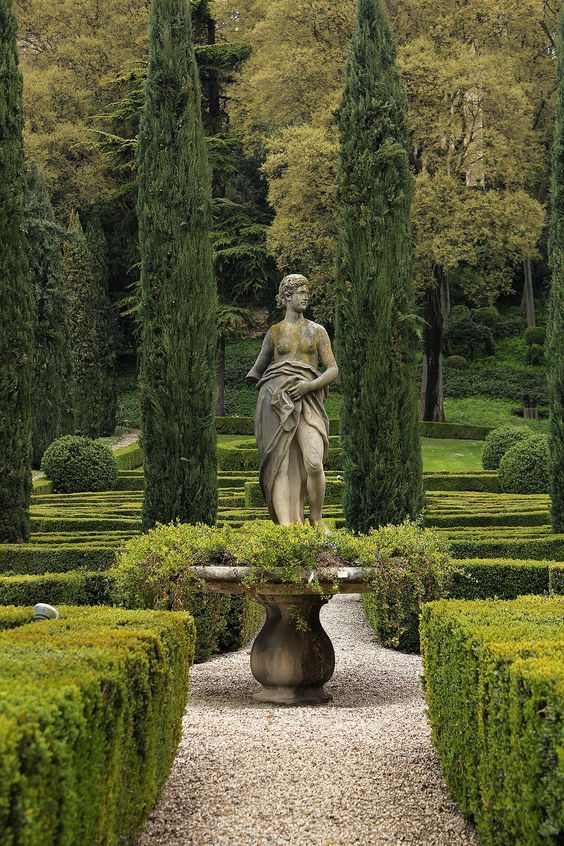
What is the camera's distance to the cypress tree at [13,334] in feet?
37.7

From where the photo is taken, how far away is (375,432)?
481 inches

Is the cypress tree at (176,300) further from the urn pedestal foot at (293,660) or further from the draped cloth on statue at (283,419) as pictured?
the urn pedestal foot at (293,660)

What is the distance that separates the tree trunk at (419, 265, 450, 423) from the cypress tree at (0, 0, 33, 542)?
62.7ft

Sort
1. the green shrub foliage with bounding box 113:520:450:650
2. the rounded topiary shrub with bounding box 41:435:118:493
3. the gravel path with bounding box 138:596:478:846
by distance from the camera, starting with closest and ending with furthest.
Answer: the gravel path with bounding box 138:596:478:846 < the green shrub foliage with bounding box 113:520:450:650 < the rounded topiary shrub with bounding box 41:435:118:493

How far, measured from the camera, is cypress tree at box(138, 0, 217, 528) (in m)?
11.8

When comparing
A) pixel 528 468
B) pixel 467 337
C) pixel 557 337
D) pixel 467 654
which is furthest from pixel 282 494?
pixel 467 337

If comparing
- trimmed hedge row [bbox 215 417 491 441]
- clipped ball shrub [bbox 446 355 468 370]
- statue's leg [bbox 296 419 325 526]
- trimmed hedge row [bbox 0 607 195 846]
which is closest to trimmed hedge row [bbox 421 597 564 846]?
trimmed hedge row [bbox 0 607 195 846]

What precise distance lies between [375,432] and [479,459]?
15415 millimetres

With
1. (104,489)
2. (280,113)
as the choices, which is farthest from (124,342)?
(104,489)

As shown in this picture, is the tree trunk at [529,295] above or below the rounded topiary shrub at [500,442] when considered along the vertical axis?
above

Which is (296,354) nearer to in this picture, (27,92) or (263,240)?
(263,240)

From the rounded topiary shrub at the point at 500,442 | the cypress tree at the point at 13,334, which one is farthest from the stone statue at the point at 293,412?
the rounded topiary shrub at the point at 500,442

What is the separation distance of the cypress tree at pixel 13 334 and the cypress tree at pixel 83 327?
18246mm

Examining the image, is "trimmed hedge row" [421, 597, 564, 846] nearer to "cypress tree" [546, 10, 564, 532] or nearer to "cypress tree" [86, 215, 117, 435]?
"cypress tree" [546, 10, 564, 532]
